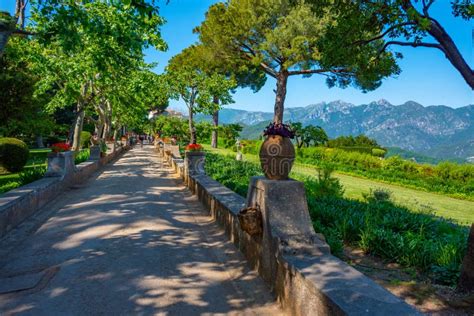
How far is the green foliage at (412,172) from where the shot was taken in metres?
19.8

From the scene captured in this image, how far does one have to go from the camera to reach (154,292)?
3.88 m

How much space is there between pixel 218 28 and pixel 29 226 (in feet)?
86.0

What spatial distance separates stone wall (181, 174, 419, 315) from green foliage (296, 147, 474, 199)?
1900cm

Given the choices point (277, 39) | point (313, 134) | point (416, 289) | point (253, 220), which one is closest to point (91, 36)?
point (253, 220)

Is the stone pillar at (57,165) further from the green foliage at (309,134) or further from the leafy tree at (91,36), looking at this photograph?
the green foliage at (309,134)

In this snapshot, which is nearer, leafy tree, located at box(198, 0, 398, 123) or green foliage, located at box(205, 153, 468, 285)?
green foliage, located at box(205, 153, 468, 285)

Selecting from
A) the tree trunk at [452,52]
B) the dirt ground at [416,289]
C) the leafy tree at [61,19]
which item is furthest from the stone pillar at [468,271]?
the leafy tree at [61,19]

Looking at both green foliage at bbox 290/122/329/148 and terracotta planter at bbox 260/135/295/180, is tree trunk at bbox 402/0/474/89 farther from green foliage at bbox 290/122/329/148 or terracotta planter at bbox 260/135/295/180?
green foliage at bbox 290/122/329/148

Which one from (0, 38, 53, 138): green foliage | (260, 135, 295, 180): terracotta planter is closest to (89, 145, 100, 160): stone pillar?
(0, 38, 53, 138): green foliage

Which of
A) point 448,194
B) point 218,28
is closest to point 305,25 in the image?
point 218,28

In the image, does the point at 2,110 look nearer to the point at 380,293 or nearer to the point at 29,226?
the point at 29,226

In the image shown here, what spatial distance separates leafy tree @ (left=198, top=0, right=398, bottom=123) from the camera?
24625 mm

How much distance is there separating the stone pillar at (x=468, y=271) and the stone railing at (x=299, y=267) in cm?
128

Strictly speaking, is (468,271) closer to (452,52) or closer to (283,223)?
(283,223)
